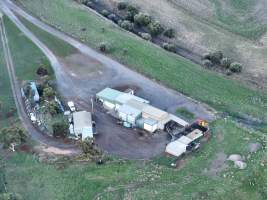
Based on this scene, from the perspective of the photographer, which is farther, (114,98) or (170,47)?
(170,47)

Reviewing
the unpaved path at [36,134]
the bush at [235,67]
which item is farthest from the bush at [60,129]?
the bush at [235,67]

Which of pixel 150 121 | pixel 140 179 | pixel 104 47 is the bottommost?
pixel 140 179

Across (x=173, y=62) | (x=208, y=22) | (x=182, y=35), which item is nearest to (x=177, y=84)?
(x=173, y=62)

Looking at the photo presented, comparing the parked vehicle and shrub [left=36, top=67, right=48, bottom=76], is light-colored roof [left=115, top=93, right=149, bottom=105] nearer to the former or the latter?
the parked vehicle

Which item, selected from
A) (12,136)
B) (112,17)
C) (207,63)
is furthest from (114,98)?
(112,17)

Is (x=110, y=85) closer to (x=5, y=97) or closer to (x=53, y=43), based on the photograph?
(x=5, y=97)
